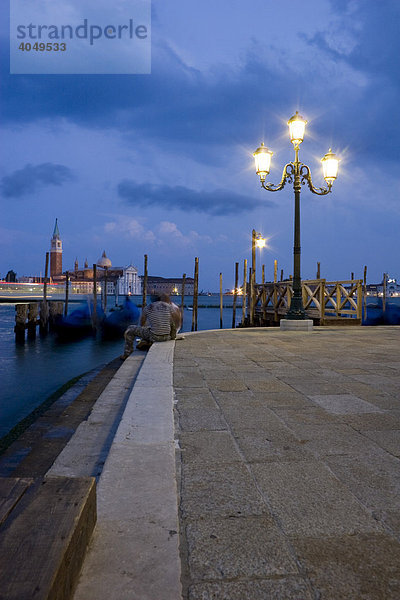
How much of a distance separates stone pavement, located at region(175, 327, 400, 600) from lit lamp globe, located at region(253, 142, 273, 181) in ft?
21.6

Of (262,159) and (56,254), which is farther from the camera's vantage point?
(56,254)

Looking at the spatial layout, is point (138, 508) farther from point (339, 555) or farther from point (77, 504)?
point (339, 555)

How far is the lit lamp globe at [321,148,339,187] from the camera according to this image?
9.40m

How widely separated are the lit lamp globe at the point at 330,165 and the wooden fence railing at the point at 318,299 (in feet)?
13.4

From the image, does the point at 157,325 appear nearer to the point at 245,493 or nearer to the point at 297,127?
the point at 245,493

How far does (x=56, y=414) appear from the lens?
5469 mm

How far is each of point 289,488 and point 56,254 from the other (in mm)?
174764

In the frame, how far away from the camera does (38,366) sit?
47.5 feet

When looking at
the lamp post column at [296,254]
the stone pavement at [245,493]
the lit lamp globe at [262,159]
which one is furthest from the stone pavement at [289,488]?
the lit lamp globe at [262,159]

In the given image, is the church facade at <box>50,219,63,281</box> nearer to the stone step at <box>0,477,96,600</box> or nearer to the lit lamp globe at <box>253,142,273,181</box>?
the lit lamp globe at <box>253,142,273,181</box>

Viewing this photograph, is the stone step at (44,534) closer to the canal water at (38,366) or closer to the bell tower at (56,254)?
the canal water at (38,366)

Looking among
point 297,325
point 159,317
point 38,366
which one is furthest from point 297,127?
point 38,366

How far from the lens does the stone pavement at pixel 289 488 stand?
3.90 feet

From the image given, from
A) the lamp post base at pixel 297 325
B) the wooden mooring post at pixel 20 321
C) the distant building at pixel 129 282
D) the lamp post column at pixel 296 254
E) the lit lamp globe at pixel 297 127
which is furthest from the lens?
the distant building at pixel 129 282
